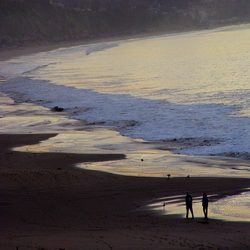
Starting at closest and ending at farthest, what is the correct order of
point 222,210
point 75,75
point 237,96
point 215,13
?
point 222,210, point 237,96, point 75,75, point 215,13

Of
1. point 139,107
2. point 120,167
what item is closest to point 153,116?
point 139,107

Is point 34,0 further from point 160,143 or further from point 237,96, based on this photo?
point 160,143

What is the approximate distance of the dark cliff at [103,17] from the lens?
441 feet

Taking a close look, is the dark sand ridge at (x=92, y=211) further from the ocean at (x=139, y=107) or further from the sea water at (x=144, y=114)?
the ocean at (x=139, y=107)

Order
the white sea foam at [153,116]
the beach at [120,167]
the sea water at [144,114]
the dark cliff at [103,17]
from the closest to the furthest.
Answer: the beach at [120,167], the sea water at [144,114], the white sea foam at [153,116], the dark cliff at [103,17]

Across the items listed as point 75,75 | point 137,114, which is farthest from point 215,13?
point 137,114

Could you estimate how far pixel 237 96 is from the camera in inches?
1677

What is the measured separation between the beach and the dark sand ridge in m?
0.02

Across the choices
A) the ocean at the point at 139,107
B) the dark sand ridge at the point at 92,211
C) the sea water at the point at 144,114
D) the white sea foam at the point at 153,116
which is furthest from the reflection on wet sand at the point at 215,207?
the white sea foam at the point at 153,116

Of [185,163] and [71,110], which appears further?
[71,110]

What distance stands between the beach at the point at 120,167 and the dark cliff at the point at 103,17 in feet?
266

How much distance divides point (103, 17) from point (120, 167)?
137030mm

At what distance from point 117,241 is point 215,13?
174 meters

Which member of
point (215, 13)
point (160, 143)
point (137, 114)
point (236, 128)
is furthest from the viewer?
point (215, 13)
